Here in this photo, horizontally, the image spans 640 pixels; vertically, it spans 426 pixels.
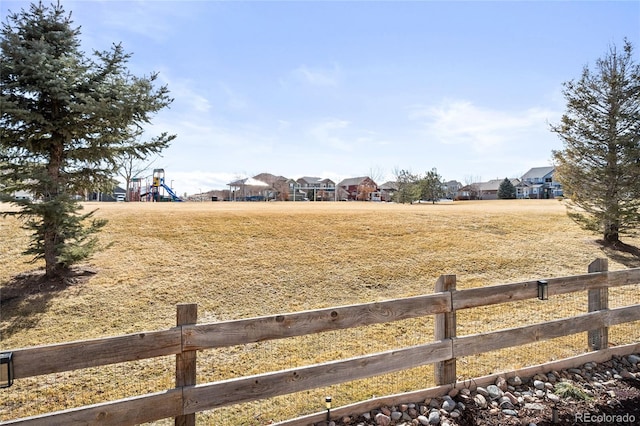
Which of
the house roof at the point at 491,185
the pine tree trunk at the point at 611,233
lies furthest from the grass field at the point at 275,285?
the house roof at the point at 491,185

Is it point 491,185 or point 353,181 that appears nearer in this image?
point 353,181

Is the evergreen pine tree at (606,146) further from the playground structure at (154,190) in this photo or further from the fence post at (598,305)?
the playground structure at (154,190)

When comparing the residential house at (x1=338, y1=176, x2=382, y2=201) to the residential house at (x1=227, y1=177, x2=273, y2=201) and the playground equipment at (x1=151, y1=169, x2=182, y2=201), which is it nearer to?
the residential house at (x1=227, y1=177, x2=273, y2=201)

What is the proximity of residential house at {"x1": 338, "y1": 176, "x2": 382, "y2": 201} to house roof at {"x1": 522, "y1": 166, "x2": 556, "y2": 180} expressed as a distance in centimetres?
3485

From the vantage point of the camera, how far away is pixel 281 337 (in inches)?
126

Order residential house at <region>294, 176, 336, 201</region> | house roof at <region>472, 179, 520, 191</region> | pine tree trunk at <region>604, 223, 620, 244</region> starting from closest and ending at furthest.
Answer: pine tree trunk at <region>604, 223, 620, 244</region>
residential house at <region>294, 176, 336, 201</region>
house roof at <region>472, 179, 520, 191</region>

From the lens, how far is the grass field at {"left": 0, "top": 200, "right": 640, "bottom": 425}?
4.71m

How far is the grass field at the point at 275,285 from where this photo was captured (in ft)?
15.5

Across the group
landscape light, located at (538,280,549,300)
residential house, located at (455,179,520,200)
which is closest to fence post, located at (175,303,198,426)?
landscape light, located at (538,280,549,300)

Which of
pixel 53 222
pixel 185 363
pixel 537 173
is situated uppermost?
pixel 537 173

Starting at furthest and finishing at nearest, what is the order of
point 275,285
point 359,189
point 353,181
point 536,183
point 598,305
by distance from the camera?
point 353,181 < point 536,183 < point 359,189 < point 275,285 < point 598,305

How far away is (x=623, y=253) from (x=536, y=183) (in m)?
74.2

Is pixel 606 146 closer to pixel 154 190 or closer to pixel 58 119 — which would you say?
pixel 58 119

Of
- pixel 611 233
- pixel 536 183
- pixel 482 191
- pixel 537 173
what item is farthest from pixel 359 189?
pixel 611 233
